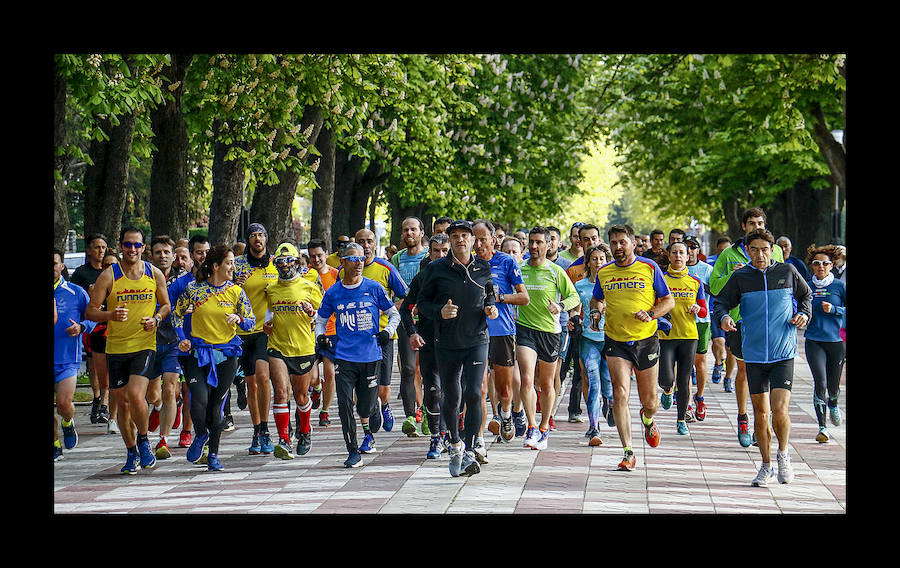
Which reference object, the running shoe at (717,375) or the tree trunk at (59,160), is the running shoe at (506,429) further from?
the running shoe at (717,375)

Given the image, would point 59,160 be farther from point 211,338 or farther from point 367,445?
point 367,445

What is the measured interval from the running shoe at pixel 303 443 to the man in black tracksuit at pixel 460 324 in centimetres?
173

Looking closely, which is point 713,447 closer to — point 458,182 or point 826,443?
point 826,443

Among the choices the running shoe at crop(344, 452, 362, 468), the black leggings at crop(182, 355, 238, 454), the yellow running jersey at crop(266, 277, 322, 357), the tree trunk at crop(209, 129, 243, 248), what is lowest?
the running shoe at crop(344, 452, 362, 468)

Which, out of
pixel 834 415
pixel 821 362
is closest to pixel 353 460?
pixel 821 362

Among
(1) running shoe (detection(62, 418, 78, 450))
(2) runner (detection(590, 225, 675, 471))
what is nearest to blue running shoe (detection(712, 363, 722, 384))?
(2) runner (detection(590, 225, 675, 471))

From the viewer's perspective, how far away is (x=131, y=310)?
11.3 meters

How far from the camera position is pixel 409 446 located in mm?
12570

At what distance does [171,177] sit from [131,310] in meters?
7.99

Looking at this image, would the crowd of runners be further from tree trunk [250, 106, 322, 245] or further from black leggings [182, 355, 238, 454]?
tree trunk [250, 106, 322, 245]

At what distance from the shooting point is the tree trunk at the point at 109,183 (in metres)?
19.7

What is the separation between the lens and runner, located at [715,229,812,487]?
10.2 meters

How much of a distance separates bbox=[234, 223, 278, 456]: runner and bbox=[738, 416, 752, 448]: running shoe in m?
4.22
